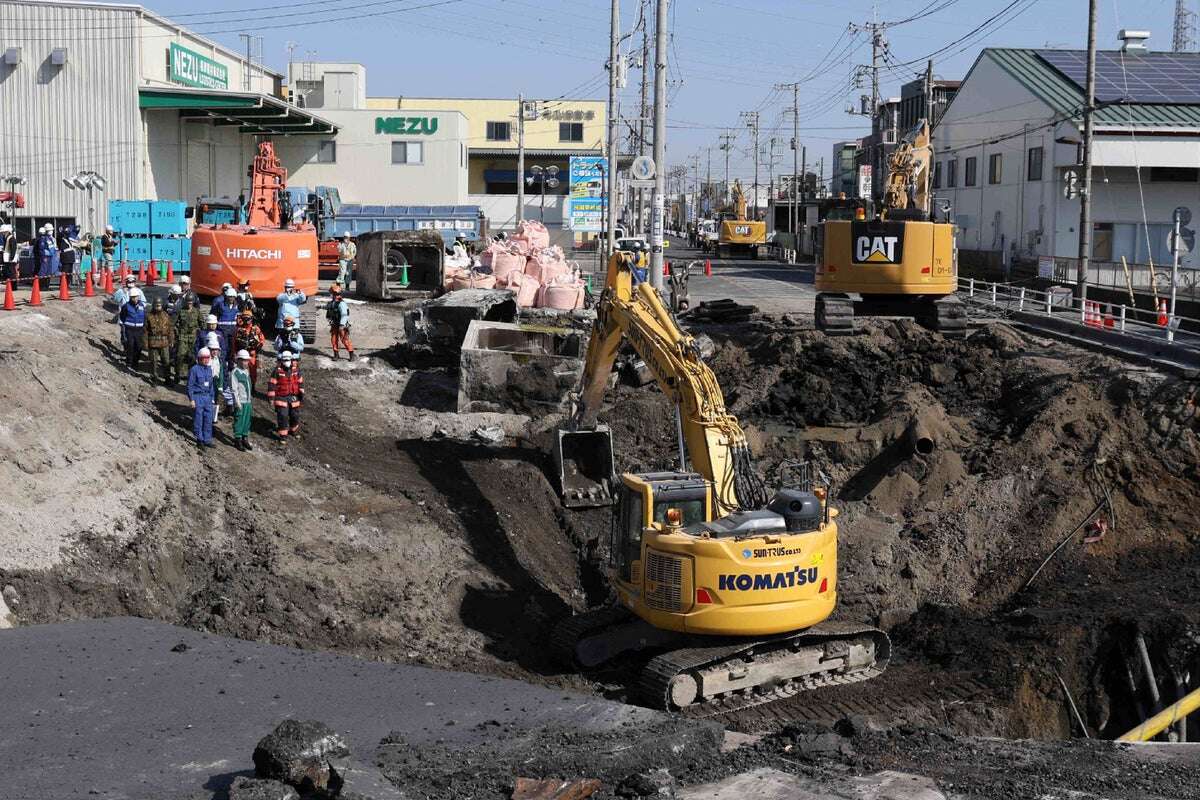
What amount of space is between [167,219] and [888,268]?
1833cm

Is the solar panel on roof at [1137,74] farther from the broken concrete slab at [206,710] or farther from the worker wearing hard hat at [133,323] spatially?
the broken concrete slab at [206,710]

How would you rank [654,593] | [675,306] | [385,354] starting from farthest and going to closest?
[675,306]
[385,354]
[654,593]

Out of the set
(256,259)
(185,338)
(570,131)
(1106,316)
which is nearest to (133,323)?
(185,338)

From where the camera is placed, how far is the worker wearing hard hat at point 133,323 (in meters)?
21.3

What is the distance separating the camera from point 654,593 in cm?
1316

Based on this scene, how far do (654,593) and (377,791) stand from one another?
15.7ft

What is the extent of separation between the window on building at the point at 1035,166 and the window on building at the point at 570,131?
47.4 metres

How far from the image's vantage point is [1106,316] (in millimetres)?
28375

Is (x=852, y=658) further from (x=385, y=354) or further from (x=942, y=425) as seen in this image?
(x=385, y=354)

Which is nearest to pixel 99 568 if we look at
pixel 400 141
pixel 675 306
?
pixel 675 306

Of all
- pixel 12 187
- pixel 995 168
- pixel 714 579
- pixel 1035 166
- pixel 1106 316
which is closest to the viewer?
pixel 714 579

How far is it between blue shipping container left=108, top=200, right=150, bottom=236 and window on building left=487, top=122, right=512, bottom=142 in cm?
6231

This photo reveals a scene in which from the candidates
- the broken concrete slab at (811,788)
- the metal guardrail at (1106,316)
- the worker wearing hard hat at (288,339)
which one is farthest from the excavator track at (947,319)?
the broken concrete slab at (811,788)

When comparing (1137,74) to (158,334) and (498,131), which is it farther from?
(498,131)
